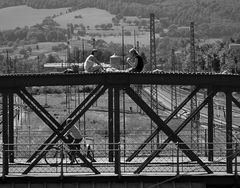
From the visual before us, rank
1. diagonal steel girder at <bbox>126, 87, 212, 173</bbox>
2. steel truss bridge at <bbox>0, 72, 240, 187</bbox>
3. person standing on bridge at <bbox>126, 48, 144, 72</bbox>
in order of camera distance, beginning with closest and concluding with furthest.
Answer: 1. steel truss bridge at <bbox>0, 72, 240, 187</bbox>
2. diagonal steel girder at <bbox>126, 87, 212, 173</bbox>
3. person standing on bridge at <bbox>126, 48, 144, 72</bbox>

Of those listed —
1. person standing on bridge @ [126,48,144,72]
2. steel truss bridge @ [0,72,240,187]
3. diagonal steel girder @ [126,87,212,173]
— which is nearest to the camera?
steel truss bridge @ [0,72,240,187]

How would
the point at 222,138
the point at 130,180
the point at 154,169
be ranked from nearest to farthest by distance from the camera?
the point at 130,180, the point at 154,169, the point at 222,138

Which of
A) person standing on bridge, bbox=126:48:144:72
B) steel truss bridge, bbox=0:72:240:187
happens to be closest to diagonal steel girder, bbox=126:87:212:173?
steel truss bridge, bbox=0:72:240:187

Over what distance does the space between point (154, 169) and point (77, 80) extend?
3329 mm

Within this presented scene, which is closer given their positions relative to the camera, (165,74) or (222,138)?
(165,74)

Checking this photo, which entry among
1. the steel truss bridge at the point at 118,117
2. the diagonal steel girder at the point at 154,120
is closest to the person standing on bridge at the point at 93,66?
the steel truss bridge at the point at 118,117

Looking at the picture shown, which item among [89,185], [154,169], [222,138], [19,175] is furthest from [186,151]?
[222,138]

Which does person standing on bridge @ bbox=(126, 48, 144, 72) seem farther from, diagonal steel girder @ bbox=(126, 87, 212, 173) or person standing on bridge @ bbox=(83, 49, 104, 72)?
diagonal steel girder @ bbox=(126, 87, 212, 173)

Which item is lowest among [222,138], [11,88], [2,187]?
[222,138]

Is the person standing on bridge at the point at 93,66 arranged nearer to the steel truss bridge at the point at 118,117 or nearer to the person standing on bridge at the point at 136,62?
the steel truss bridge at the point at 118,117

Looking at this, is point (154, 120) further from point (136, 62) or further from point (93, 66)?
point (93, 66)

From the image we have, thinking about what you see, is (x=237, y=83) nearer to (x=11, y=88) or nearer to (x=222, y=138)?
(x=11, y=88)

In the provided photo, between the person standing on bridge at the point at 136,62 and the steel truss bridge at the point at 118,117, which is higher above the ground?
the person standing on bridge at the point at 136,62

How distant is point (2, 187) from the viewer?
78.3 ft
